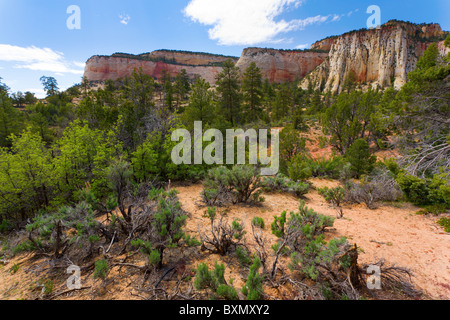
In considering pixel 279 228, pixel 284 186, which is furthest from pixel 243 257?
pixel 284 186

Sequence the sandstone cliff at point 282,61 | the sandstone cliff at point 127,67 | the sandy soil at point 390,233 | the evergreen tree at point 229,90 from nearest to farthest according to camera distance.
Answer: the sandy soil at point 390,233, the evergreen tree at point 229,90, the sandstone cliff at point 282,61, the sandstone cliff at point 127,67

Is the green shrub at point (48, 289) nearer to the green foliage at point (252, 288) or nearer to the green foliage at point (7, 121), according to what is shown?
the green foliage at point (252, 288)

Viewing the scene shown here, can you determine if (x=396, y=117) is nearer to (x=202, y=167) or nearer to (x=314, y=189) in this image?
(x=314, y=189)

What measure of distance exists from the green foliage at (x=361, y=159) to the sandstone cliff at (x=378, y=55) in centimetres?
5470

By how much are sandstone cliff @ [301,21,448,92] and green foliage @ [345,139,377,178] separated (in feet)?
179

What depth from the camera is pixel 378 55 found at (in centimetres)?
5488

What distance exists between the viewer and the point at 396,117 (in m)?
8.09

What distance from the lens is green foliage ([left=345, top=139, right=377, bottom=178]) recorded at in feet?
35.6

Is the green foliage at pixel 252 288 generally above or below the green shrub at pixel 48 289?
above

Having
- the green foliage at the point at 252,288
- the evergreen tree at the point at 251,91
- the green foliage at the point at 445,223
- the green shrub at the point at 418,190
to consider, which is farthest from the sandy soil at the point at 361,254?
the evergreen tree at the point at 251,91

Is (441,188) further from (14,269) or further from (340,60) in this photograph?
(340,60)

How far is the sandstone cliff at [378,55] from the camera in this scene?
52562mm

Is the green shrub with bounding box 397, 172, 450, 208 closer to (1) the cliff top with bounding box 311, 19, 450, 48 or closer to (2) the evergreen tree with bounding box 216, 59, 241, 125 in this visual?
(2) the evergreen tree with bounding box 216, 59, 241, 125

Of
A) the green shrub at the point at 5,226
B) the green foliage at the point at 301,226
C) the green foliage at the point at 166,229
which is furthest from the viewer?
the green shrub at the point at 5,226
